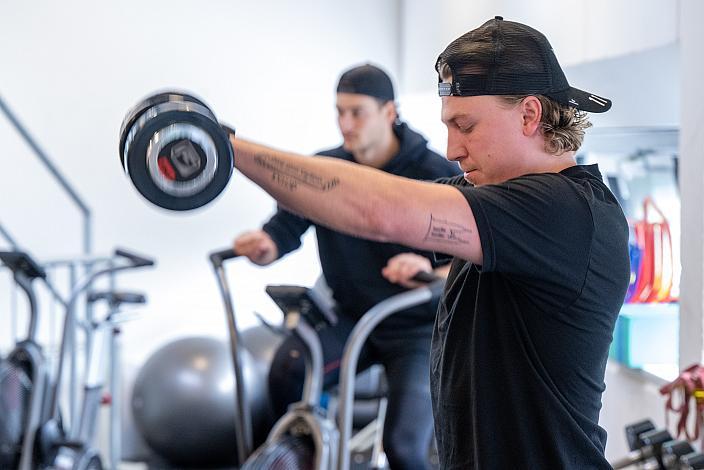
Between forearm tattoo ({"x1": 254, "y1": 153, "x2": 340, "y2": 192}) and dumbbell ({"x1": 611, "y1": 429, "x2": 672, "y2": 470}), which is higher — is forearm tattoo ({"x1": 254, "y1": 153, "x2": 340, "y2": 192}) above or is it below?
above

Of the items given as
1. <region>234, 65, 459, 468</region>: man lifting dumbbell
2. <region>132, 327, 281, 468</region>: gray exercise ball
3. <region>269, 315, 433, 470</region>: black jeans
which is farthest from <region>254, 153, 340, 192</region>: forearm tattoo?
<region>132, 327, 281, 468</region>: gray exercise ball

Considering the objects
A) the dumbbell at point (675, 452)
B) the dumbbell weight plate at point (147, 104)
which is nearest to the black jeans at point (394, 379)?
the dumbbell at point (675, 452)

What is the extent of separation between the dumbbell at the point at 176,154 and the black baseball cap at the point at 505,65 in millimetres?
355

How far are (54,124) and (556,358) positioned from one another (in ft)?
13.1

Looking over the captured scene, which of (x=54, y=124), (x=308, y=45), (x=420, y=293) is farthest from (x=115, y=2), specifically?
(x=420, y=293)

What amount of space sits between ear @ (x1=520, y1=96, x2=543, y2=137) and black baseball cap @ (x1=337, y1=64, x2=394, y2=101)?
1.58 meters

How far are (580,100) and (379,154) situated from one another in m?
1.53

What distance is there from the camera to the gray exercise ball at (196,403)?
4.21 meters

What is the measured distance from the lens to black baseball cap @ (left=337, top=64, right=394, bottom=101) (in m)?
2.89

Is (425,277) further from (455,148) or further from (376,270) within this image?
(455,148)

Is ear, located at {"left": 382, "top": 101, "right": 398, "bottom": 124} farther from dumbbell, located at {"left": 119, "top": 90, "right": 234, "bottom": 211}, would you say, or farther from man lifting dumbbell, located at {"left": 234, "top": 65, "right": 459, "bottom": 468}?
dumbbell, located at {"left": 119, "top": 90, "right": 234, "bottom": 211}

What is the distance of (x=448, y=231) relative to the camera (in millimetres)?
1199

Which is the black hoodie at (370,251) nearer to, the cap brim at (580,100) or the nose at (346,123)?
the nose at (346,123)

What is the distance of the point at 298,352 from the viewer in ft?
9.73
